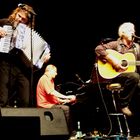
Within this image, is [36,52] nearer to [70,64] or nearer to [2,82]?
[2,82]

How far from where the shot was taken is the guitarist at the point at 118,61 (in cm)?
532

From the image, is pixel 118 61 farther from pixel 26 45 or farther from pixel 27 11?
pixel 27 11

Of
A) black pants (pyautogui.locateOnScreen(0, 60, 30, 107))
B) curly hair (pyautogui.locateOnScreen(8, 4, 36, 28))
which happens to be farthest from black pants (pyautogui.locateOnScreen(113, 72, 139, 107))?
curly hair (pyautogui.locateOnScreen(8, 4, 36, 28))

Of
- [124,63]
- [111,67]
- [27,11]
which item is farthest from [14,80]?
[124,63]

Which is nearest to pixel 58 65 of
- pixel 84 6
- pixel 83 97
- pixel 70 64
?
pixel 70 64

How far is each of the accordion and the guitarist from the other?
124 cm

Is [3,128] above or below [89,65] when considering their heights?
below

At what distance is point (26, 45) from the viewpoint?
4.62 meters

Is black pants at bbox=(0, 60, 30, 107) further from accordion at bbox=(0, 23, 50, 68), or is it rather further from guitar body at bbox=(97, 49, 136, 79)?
guitar body at bbox=(97, 49, 136, 79)

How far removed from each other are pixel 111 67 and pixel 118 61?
16 cm

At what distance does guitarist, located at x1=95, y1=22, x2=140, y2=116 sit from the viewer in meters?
5.32

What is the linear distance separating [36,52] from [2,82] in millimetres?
603

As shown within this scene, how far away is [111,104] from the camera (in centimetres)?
617

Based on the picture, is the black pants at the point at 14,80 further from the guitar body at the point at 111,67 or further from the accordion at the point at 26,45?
the guitar body at the point at 111,67
